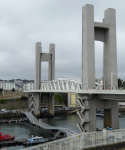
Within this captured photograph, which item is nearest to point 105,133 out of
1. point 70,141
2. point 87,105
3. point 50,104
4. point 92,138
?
point 92,138

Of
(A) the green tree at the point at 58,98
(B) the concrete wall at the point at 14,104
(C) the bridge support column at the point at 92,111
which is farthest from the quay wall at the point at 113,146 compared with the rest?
(A) the green tree at the point at 58,98

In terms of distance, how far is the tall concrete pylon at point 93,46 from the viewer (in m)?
26.4

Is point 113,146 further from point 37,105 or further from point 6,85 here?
point 6,85

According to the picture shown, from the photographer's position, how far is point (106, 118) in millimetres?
27516

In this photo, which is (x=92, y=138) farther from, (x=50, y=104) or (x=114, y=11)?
(x=50, y=104)

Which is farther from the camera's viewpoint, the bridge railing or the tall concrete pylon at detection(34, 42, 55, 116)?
the tall concrete pylon at detection(34, 42, 55, 116)

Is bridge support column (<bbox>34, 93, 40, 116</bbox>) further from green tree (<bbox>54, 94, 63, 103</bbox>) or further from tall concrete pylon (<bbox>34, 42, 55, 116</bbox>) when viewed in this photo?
green tree (<bbox>54, 94, 63, 103</bbox>)

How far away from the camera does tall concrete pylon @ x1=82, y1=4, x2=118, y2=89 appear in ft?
86.7

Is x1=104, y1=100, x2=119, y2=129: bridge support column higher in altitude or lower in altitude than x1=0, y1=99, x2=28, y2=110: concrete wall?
higher

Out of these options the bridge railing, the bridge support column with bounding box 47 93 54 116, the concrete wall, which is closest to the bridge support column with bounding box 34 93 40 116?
the bridge support column with bounding box 47 93 54 116

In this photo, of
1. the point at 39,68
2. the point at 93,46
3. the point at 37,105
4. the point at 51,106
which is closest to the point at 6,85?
the point at 39,68

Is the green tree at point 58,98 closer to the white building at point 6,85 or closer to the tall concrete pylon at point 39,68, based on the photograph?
the tall concrete pylon at point 39,68

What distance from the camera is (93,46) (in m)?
26.8

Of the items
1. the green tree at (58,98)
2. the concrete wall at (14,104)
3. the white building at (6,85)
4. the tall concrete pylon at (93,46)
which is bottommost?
the concrete wall at (14,104)
